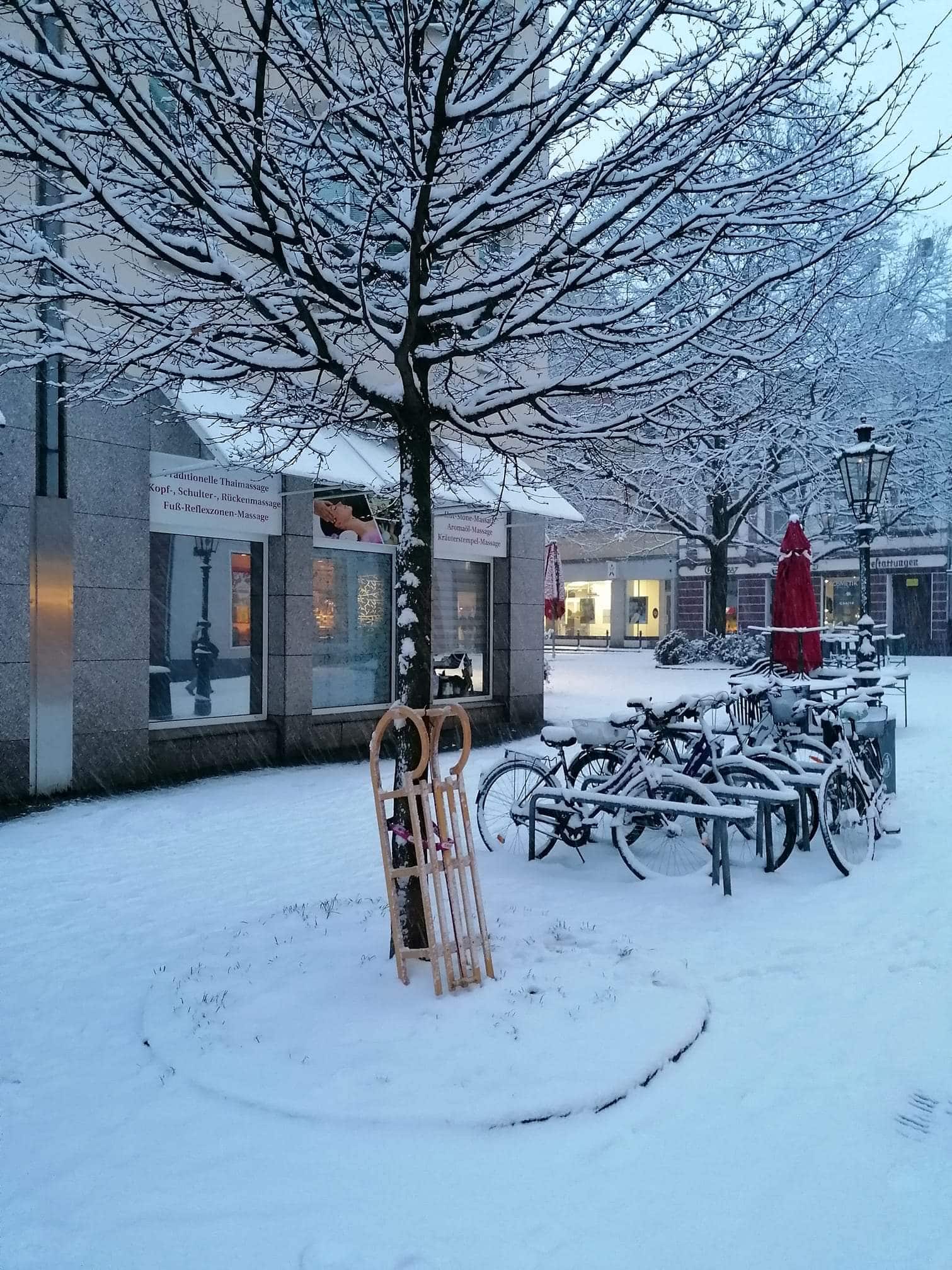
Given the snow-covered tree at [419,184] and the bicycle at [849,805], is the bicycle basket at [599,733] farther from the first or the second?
the snow-covered tree at [419,184]

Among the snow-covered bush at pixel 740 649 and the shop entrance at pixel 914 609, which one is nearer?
the snow-covered bush at pixel 740 649

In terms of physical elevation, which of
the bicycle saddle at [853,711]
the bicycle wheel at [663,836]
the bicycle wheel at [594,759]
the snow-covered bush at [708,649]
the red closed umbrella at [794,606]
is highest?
the red closed umbrella at [794,606]

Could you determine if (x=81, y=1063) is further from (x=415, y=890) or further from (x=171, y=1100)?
(x=415, y=890)

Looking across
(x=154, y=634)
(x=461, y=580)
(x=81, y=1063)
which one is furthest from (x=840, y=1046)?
(x=461, y=580)

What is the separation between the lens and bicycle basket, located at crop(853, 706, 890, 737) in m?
8.80

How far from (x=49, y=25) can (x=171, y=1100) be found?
9776mm

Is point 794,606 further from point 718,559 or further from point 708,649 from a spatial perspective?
point 708,649

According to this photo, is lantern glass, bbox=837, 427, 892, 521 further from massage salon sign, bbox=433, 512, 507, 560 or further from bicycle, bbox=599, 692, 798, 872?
bicycle, bbox=599, 692, 798, 872

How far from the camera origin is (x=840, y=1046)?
407 centimetres

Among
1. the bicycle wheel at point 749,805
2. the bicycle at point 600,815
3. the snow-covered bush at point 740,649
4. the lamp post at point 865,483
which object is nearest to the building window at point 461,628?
the lamp post at point 865,483

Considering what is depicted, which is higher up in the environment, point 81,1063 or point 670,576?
point 670,576

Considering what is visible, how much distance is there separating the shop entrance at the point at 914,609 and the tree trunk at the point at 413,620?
32367 millimetres

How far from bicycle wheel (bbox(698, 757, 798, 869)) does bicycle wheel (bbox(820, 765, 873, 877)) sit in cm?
23

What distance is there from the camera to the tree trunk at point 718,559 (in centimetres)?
2550
